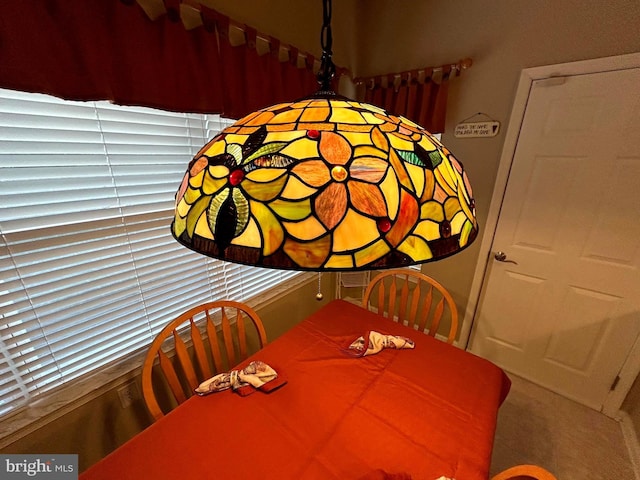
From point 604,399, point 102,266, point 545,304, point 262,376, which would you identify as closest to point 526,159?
point 545,304

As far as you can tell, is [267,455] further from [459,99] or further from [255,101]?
[459,99]

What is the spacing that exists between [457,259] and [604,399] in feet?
3.91

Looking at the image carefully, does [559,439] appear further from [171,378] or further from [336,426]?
[171,378]

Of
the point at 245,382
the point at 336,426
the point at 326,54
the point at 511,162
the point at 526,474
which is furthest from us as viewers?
the point at 511,162

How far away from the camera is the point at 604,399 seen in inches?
63.0

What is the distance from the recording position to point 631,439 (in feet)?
4.67

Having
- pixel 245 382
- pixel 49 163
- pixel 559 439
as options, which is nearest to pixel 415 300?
pixel 245 382

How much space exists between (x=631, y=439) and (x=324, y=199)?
242 centimetres

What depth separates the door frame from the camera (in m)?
1.28

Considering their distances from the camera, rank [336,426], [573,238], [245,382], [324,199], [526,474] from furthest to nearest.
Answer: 1. [573,238]
2. [245,382]
3. [336,426]
4. [526,474]
5. [324,199]

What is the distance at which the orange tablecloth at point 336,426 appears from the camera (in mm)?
692

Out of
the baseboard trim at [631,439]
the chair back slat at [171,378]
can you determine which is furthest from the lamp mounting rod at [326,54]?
the baseboard trim at [631,439]

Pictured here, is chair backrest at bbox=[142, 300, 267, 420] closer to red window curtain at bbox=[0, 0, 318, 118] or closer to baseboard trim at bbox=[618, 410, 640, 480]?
red window curtain at bbox=[0, 0, 318, 118]

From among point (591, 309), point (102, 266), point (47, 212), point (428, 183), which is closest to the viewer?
point (428, 183)
